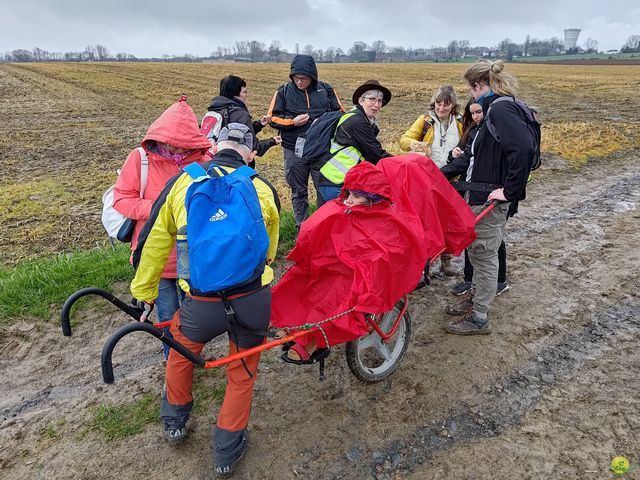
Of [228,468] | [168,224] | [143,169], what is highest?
[143,169]

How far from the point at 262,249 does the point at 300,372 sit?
67.7 inches

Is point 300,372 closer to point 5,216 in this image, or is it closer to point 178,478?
point 178,478

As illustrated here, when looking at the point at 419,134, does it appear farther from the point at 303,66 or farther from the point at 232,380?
the point at 232,380

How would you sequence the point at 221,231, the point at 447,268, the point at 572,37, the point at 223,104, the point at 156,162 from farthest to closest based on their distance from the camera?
1. the point at 572,37
2. the point at 447,268
3. the point at 223,104
4. the point at 156,162
5. the point at 221,231

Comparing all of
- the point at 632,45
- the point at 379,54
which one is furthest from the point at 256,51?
the point at 632,45

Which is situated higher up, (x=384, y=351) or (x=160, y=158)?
(x=160, y=158)

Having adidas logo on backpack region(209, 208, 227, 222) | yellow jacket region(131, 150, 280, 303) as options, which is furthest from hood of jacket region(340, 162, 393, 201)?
adidas logo on backpack region(209, 208, 227, 222)

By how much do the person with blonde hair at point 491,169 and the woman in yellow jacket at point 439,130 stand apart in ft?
2.98

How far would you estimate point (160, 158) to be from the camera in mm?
3383

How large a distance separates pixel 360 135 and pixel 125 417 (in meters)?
3.14

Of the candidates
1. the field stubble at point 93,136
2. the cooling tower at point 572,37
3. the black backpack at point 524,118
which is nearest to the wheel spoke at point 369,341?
the black backpack at point 524,118

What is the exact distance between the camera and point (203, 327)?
281 cm

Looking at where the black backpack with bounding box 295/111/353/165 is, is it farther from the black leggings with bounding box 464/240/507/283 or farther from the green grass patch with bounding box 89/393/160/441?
Answer: the green grass patch with bounding box 89/393/160/441

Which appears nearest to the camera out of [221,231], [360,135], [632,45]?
[221,231]
